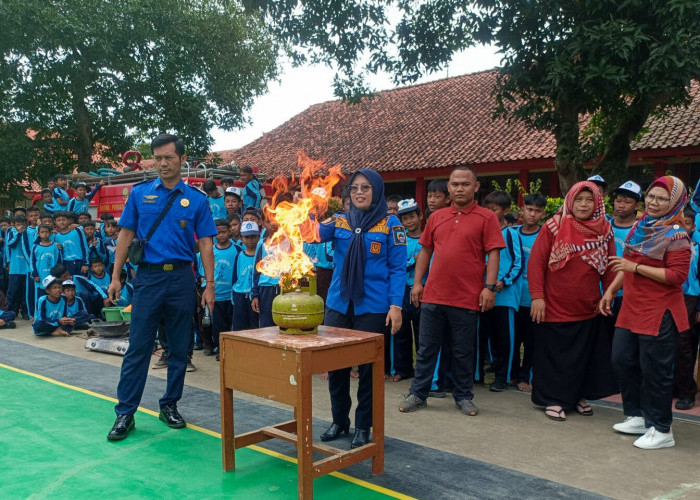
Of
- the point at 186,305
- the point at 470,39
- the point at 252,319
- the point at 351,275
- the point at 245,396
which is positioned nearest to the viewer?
the point at 351,275

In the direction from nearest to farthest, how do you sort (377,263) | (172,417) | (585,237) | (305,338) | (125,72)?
1. (305,338)
2. (377,263)
3. (172,417)
4. (585,237)
5. (125,72)

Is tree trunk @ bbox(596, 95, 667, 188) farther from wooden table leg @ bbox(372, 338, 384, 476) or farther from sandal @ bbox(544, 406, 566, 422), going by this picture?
wooden table leg @ bbox(372, 338, 384, 476)

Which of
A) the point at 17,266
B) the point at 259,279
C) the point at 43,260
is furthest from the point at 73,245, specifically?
the point at 259,279

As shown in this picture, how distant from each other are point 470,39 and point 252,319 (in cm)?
592

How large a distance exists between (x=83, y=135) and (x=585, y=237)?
1745cm

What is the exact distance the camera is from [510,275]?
5.65 meters

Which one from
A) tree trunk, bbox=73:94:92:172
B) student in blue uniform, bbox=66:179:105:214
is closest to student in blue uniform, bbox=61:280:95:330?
student in blue uniform, bbox=66:179:105:214

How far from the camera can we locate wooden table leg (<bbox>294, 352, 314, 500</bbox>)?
3180 millimetres

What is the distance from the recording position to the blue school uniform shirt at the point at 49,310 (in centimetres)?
879

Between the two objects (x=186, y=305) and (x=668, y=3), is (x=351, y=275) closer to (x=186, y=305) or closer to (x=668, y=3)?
(x=186, y=305)

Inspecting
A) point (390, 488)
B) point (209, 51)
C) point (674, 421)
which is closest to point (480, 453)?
point (390, 488)

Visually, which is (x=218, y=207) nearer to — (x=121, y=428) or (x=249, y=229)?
(x=249, y=229)

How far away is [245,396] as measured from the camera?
5.39m

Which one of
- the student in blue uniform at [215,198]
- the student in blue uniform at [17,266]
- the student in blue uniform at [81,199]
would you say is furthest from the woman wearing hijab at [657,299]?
the student in blue uniform at [81,199]
